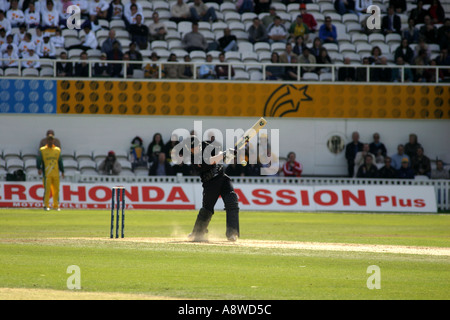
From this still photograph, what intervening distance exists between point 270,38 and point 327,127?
4283 mm

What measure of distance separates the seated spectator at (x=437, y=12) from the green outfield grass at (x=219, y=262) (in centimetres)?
1387

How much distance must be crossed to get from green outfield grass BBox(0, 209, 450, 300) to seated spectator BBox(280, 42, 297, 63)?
10.3 meters

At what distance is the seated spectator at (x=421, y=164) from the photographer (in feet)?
94.5

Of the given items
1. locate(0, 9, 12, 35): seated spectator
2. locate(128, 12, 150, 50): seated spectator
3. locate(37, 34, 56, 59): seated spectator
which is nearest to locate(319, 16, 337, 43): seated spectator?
locate(128, 12, 150, 50): seated spectator

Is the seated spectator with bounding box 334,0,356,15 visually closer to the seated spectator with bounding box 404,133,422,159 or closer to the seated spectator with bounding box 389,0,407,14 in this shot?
the seated spectator with bounding box 389,0,407,14

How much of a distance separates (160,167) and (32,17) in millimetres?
8274

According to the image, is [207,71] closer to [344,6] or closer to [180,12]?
[180,12]

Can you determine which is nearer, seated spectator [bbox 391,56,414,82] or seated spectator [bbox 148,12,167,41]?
seated spectator [bbox 391,56,414,82]

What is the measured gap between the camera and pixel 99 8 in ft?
102

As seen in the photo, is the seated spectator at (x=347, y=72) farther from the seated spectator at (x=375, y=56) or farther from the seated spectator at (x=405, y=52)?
the seated spectator at (x=405, y=52)

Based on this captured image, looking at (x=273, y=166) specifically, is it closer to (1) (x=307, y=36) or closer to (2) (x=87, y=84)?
(1) (x=307, y=36)

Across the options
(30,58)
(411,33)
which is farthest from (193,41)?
(411,33)

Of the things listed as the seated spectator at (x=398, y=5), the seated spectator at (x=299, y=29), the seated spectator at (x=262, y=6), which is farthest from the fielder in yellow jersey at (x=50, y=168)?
the seated spectator at (x=398, y=5)

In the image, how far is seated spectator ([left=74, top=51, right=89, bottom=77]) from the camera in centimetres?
2914
